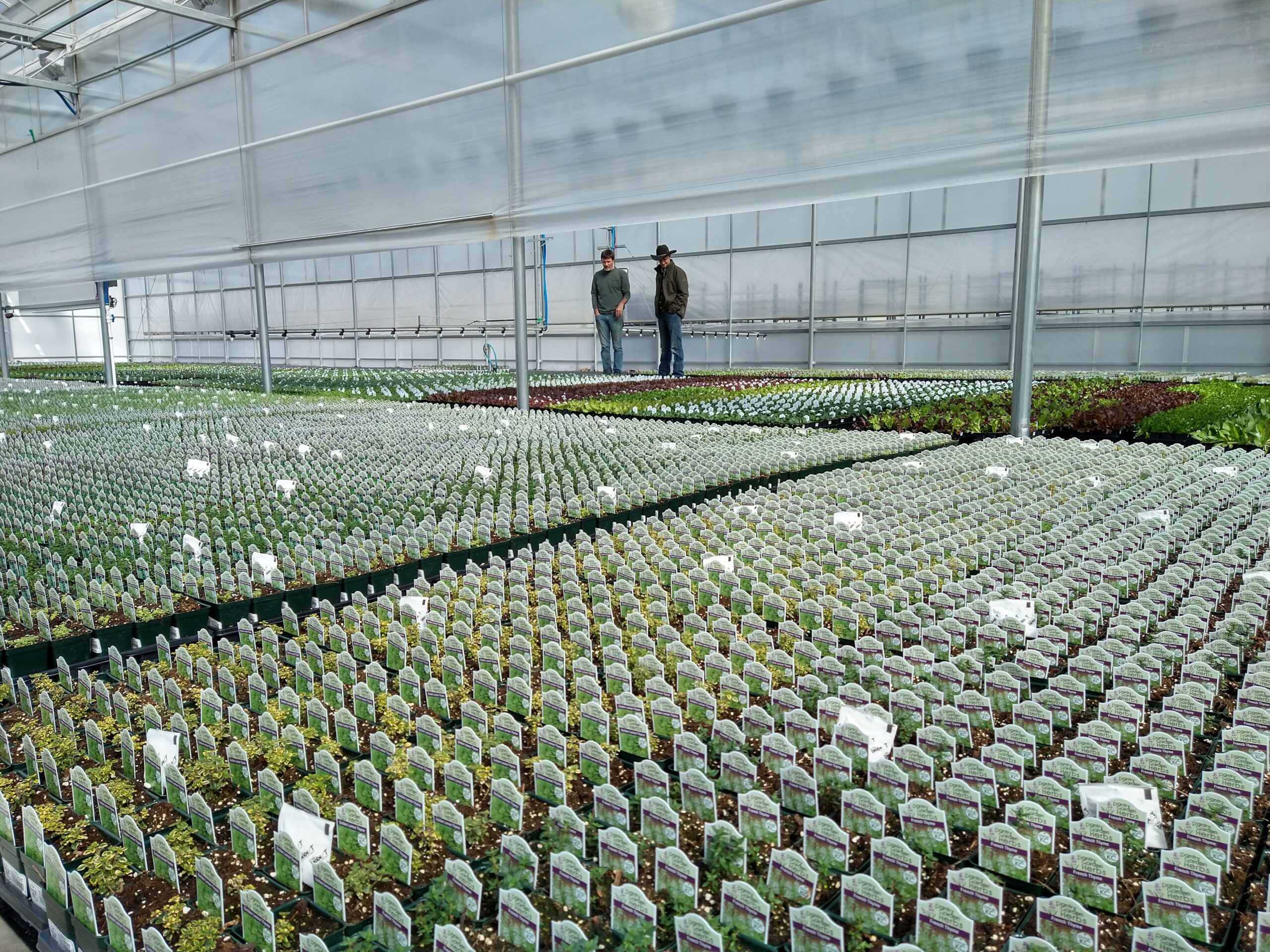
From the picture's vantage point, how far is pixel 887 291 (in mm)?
19297

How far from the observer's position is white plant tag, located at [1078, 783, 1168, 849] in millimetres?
1309

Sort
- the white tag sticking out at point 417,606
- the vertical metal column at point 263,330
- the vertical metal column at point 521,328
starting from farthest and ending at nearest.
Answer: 1. the vertical metal column at point 263,330
2. the vertical metal column at point 521,328
3. the white tag sticking out at point 417,606

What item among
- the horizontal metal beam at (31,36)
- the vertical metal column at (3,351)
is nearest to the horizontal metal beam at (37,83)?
the horizontal metal beam at (31,36)

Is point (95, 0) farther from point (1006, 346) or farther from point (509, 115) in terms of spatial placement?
point (1006, 346)

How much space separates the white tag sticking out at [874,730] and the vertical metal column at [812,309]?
18551mm

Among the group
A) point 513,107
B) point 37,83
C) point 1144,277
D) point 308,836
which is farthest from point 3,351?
point 1144,277

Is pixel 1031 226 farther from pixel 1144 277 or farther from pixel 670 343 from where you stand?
pixel 1144 277

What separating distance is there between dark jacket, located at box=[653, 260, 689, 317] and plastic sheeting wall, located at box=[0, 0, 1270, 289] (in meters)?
4.44

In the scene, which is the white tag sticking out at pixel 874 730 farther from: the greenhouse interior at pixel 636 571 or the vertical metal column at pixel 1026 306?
the vertical metal column at pixel 1026 306

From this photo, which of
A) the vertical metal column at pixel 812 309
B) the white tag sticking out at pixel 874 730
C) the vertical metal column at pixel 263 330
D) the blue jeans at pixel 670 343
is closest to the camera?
the white tag sticking out at pixel 874 730

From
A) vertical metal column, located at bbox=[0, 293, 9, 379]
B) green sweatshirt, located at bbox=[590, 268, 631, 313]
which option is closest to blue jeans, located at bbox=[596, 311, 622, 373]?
green sweatshirt, located at bbox=[590, 268, 631, 313]

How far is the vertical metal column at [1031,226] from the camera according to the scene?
514 centimetres

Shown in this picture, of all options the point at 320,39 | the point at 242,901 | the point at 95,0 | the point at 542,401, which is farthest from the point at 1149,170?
the point at 242,901

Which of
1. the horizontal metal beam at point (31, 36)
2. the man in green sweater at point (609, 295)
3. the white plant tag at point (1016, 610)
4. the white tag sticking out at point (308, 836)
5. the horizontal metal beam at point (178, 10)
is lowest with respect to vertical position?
the white tag sticking out at point (308, 836)
